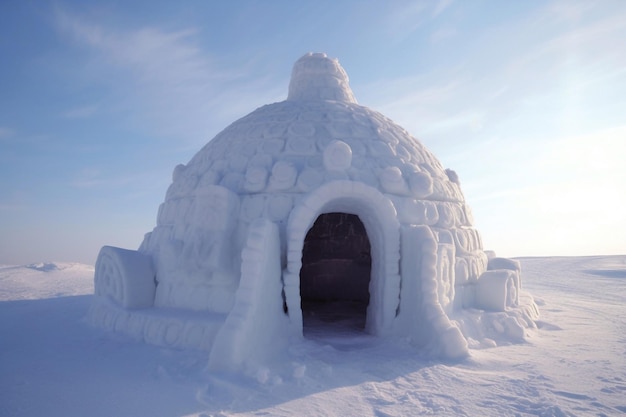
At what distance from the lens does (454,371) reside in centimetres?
549

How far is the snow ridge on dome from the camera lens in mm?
10000

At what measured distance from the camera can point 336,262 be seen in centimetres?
1230

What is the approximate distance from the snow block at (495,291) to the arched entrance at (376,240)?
2.31 meters

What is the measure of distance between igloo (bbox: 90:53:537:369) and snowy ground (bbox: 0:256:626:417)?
44 cm

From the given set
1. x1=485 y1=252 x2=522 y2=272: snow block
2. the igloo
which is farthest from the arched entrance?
x1=485 y1=252 x2=522 y2=272: snow block

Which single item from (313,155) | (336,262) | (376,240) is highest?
(313,155)

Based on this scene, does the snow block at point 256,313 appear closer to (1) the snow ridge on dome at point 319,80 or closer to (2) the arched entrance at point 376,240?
(2) the arched entrance at point 376,240

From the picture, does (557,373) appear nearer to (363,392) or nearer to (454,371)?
(454,371)

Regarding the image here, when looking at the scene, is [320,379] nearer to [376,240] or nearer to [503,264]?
[376,240]

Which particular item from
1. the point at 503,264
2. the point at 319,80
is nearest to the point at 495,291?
the point at 503,264

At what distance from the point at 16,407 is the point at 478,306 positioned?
761cm

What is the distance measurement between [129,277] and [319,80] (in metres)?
6.39

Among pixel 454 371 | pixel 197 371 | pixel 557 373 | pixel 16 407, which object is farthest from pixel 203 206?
pixel 557 373

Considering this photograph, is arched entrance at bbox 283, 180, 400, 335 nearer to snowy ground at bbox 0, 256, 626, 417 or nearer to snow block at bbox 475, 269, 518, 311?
snowy ground at bbox 0, 256, 626, 417
